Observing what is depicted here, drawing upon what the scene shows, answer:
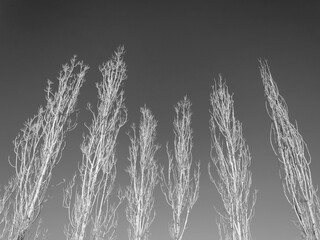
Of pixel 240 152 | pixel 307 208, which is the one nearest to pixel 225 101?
pixel 240 152

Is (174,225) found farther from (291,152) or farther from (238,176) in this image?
(291,152)

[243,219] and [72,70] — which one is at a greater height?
[72,70]

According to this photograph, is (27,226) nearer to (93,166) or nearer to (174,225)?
(93,166)

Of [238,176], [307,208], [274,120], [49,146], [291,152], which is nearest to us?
[307,208]

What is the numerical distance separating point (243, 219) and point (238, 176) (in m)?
1.40

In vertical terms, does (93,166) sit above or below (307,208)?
above

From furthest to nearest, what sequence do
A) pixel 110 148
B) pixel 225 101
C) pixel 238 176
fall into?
pixel 225 101 < pixel 238 176 < pixel 110 148

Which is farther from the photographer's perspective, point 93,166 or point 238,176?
point 238,176

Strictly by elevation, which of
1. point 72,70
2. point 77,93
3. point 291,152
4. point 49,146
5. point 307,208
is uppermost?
point 72,70

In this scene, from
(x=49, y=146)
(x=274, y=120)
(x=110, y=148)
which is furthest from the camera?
(x=110, y=148)

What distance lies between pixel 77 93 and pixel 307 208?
6.74 meters

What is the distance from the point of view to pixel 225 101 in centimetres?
1041

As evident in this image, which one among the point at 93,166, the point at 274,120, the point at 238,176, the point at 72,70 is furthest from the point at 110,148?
the point at 274,120

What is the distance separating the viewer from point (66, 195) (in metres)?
7.88
